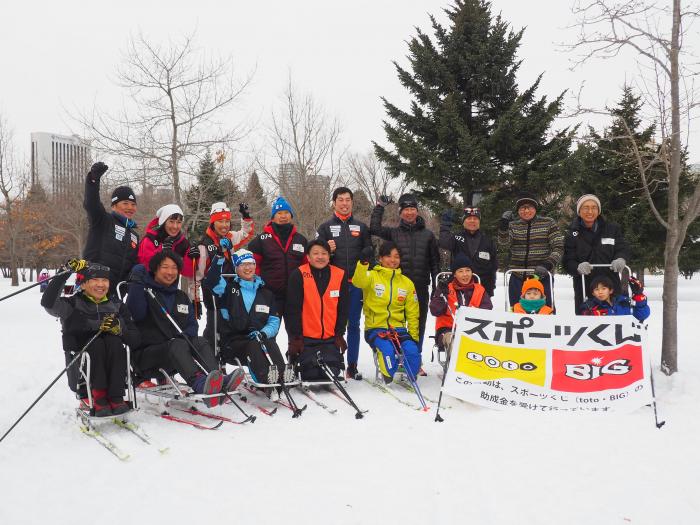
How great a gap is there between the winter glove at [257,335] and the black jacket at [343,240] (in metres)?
1.37

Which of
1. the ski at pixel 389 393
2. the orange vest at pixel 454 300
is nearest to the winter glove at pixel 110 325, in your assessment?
the ski at pixel 389 393

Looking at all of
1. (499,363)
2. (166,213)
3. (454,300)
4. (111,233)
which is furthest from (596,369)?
(111,233)

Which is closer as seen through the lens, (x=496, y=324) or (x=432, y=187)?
(x=496, y=324)

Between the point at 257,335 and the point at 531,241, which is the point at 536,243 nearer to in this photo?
the point at 531,241

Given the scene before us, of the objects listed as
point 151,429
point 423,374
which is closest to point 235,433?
point 151,429

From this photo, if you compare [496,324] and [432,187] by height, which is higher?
[432,187]

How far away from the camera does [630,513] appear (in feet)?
9.53

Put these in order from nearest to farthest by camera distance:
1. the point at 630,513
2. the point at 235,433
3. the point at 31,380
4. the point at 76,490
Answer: the point at 630,513
the point at 76,490
the point at 235,433
the point at 31,380

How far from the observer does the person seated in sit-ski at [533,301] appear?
532 cm

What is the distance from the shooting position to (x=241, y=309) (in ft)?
17.4

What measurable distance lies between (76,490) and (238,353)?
2.23m

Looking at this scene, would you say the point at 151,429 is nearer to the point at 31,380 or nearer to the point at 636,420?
the point at 31,380

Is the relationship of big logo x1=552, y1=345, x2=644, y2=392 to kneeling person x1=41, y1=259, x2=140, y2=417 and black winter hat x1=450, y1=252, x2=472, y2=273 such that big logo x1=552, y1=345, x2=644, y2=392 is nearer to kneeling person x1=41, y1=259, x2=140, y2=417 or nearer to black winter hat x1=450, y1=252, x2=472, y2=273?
black winter hat x1=450, y1=252, x2=472, y2=273

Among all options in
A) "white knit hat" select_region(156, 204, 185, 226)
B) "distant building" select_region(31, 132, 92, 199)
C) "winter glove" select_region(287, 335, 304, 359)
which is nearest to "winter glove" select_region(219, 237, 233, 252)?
"white knit hat" select_region(156, 204, 185, 226)
